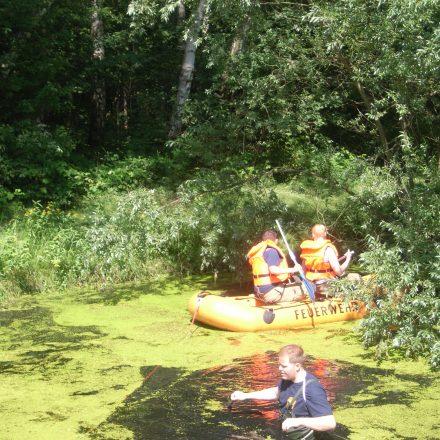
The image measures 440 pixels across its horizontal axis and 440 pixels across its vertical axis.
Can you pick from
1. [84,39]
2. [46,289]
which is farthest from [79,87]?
[46,289]

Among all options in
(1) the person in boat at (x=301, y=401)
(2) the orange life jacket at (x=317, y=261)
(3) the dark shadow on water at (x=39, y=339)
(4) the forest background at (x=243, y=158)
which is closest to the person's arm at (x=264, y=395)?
(1) the person in boat at (x=301, y=401)

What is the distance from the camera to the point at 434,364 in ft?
22.8

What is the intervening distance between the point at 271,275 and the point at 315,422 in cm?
452

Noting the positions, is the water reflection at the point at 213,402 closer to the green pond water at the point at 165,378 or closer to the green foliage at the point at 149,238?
the green pond water at the point at 165,378

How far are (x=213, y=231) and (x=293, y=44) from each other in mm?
2703

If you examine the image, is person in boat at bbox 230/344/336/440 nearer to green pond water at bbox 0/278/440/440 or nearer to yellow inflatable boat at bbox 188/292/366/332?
green pond water at bbox 0/278/440/440

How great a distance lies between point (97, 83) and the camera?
54.4ft

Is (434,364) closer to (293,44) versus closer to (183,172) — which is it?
(293,44)

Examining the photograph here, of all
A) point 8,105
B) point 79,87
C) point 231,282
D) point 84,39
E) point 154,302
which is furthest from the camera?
point 84,39

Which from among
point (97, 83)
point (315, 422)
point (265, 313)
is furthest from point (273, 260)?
point (97, 83)

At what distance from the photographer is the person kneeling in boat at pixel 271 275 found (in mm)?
9156

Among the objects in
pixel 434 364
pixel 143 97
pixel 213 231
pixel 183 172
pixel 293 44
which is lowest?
pixel 434 364

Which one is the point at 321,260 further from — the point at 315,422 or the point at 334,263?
the point at 315,422

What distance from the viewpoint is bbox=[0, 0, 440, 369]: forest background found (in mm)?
7875
